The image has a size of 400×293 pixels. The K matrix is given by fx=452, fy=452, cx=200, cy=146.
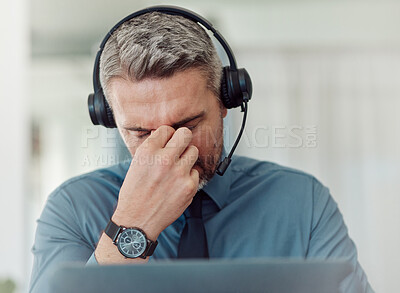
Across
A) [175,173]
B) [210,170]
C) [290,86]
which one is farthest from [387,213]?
[175,173]

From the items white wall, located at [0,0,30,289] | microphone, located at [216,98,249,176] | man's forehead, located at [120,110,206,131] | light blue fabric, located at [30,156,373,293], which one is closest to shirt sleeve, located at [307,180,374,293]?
light blue fabric, located at [30,156,373,293]

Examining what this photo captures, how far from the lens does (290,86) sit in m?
1.17

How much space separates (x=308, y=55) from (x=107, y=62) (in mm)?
764

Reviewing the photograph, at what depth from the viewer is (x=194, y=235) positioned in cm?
69

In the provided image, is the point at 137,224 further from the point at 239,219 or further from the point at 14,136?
the point at 14,136

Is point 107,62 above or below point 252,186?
above

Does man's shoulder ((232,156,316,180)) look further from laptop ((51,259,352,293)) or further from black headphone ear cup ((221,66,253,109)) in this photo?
laptop ((51,259,352,293))

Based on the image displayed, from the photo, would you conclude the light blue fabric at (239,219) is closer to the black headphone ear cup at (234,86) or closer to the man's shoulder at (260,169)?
the man's shoulder at (260,169)

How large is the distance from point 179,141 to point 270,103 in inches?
16.1

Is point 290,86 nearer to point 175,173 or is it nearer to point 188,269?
point 175,173

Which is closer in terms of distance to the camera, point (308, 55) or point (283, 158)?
point (283, 158)

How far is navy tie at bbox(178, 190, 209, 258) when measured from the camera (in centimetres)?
68

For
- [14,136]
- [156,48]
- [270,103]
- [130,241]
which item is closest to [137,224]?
[130,241]

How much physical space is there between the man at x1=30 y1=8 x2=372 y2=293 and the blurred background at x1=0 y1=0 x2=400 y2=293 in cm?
6
